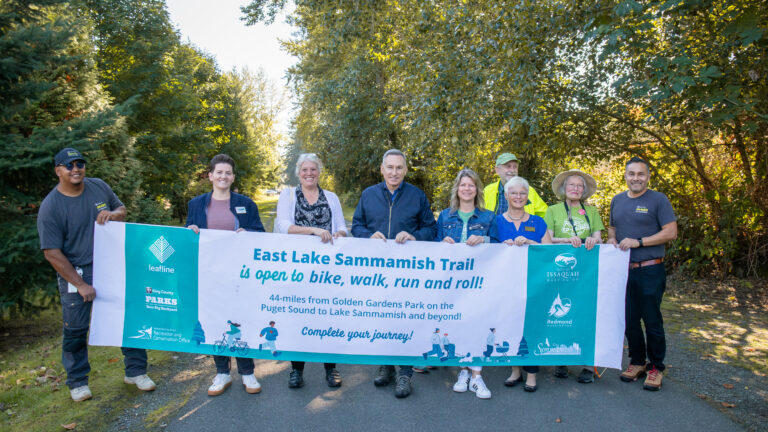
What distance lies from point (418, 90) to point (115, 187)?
24.0ft

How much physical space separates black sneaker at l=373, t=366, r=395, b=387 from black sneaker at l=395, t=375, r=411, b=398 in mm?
154

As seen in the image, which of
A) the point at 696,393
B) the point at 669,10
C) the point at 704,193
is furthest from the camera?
the point at 704,193

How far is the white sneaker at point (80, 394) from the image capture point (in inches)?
167

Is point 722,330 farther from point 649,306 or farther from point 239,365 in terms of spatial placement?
point 239,365

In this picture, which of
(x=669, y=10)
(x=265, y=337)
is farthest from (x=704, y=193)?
(x=265, y=337)

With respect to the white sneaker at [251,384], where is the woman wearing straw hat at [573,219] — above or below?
above

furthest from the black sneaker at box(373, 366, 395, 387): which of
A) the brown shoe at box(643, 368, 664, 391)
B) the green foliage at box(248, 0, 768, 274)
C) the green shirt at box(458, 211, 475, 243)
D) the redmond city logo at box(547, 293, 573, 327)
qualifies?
the green foliage at box(248, 0, 768, 274)

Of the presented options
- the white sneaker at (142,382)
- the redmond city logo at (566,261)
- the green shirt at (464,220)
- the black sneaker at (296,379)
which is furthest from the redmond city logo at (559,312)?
the white sneaker at (142,382)

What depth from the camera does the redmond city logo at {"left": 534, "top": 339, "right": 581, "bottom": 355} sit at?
4.51 m

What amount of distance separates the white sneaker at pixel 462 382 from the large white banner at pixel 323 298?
16 centimetres

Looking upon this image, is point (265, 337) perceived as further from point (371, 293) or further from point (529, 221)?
point (529, 221)

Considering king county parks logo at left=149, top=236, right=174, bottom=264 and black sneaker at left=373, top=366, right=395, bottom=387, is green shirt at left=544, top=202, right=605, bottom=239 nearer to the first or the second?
black sneaker at left=373, top=366, right=395, bottom=387

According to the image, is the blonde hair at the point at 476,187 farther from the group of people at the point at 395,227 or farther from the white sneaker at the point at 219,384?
the white sneaker at the point at 219,384

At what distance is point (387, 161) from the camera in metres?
→ 4.47
